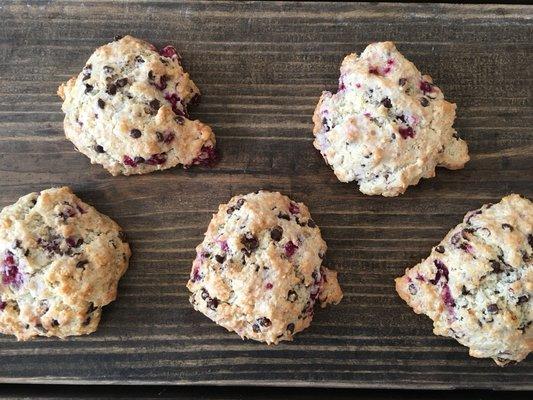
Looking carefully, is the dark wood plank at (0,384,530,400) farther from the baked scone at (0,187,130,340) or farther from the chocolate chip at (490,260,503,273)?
the chocolate chip at (490,260,503,273)

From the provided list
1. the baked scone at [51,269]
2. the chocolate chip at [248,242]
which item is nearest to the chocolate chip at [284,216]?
the chocolate chip at [248,242]

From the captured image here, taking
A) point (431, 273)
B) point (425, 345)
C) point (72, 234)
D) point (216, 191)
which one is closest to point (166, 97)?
point (216, 191)

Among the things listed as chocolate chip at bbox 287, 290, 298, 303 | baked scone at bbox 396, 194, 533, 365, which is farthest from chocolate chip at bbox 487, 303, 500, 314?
chocolate chip at bbox 287, 290, 298, 303

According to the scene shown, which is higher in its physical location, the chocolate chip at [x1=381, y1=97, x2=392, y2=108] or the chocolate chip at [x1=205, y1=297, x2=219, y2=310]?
the chocolate chip at [x1=381, y1=97, x2=392, y2=108]

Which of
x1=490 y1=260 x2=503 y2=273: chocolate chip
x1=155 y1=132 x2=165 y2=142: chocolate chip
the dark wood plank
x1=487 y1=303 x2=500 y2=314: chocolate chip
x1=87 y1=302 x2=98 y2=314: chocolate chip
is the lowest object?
the dark wood plank

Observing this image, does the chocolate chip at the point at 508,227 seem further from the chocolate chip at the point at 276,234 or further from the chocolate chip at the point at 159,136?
the chocolate chip at the point at 159,136

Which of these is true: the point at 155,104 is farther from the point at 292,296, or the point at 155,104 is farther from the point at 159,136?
the point at 292,296
